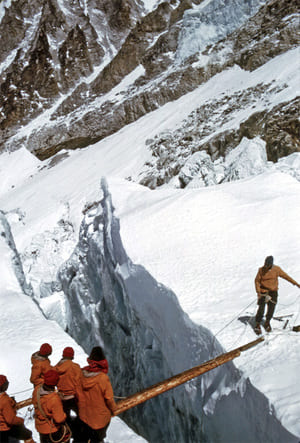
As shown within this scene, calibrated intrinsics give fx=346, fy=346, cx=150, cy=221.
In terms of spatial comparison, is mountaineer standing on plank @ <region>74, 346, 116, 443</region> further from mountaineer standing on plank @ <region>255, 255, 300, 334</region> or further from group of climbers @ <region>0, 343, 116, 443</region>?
mountaineer standing on plank @ <region>255, 255, 300, 334</region>

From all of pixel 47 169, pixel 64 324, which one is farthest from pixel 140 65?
pixel 64 324

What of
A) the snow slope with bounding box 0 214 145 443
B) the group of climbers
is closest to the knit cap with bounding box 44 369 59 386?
the group of climbers

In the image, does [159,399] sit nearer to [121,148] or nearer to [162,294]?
[162,294]

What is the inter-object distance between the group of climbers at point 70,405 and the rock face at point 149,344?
1.95 metres

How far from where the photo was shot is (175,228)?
31.2ft

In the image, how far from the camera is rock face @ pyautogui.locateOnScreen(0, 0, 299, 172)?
2247 cm

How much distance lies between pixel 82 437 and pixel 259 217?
723 cm

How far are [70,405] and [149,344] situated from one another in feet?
15.8

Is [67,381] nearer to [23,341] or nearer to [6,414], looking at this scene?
[6,414]

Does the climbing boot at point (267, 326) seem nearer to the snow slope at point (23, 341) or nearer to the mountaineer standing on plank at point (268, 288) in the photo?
the mountaineer standing on plank at point (268, 288)


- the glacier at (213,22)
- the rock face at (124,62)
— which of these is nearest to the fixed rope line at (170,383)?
the rock face at (124,62)

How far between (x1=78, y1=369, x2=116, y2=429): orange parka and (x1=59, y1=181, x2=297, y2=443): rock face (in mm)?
1887

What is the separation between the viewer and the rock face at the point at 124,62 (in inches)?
885

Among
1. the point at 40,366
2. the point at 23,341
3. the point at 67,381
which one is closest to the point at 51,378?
the point at 67,381
